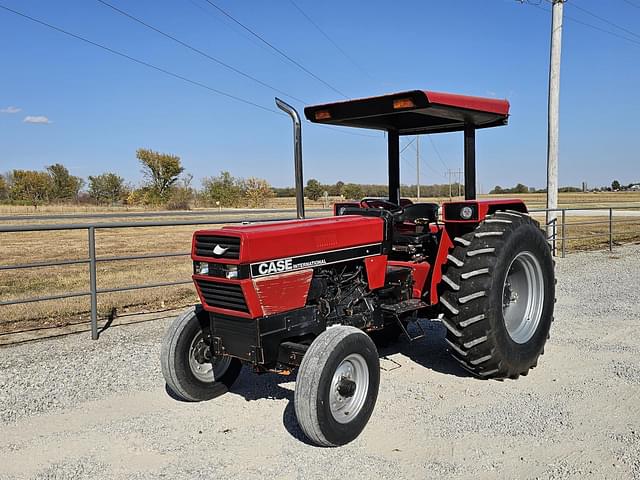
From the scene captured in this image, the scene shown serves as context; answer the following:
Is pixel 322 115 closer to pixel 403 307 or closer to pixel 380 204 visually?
pixel 380 204

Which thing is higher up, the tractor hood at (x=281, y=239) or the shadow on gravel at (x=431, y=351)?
the tractor hood at (x=281, y=239)

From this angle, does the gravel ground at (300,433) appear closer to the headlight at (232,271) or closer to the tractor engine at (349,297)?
the tractor engine at (349,297)

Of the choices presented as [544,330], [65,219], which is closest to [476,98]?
[544,330]

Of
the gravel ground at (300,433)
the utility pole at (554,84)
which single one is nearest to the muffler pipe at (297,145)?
the gravel ground at (300,433)

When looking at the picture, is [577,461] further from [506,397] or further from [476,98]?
[476,98]

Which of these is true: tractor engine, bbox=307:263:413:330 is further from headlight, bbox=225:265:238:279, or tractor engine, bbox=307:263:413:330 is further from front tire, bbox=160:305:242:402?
front tire, bbox=160:305:242:402

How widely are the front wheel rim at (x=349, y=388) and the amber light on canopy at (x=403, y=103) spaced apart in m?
1.76

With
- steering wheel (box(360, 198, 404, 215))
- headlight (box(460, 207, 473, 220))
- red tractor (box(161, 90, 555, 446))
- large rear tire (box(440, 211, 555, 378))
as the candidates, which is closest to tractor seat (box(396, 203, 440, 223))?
red tractor (box(161, 90, 555, 446))

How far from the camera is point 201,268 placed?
3.87m

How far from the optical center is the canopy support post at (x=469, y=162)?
489 cm

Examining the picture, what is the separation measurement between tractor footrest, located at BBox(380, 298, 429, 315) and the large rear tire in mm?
214

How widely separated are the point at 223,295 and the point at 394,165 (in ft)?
8.36

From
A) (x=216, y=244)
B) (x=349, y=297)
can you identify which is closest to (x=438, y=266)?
(x=349, y=297)

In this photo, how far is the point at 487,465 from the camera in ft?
10.7
